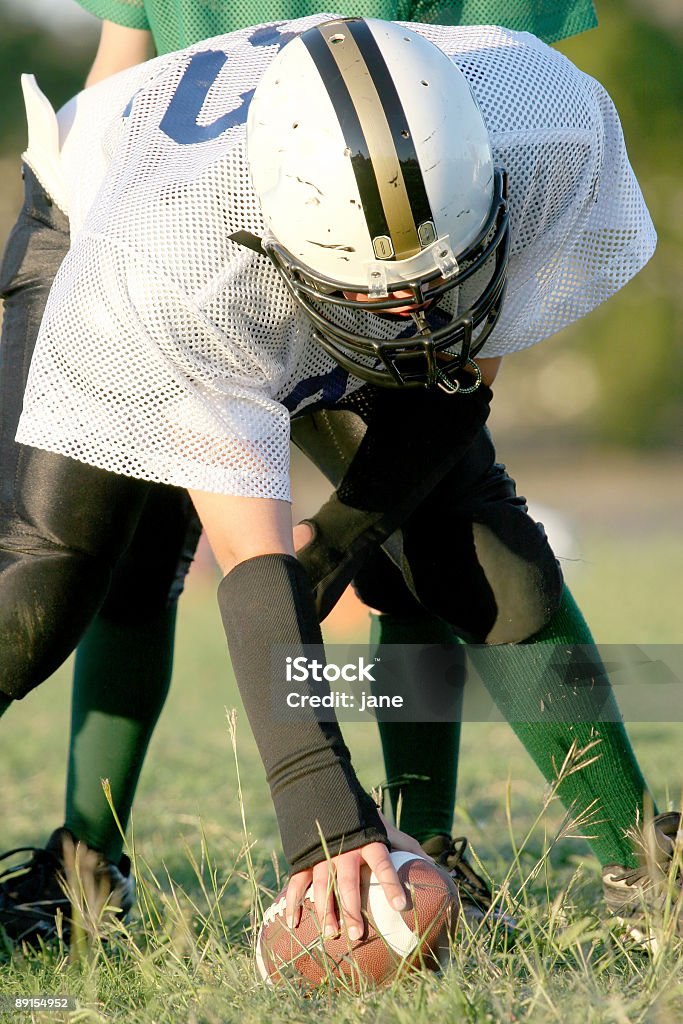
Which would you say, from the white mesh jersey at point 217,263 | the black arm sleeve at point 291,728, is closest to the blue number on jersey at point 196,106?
the white mesh jersey at point 217,263

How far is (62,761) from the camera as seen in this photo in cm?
522

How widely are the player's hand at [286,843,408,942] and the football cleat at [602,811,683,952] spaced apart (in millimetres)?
442

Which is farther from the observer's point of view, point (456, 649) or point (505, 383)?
point (505, 383)

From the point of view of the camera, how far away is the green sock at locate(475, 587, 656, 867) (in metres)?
2.41

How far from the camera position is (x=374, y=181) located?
198 centimetres

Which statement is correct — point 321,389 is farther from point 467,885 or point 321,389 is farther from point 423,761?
point 467,885

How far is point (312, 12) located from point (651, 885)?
199cm

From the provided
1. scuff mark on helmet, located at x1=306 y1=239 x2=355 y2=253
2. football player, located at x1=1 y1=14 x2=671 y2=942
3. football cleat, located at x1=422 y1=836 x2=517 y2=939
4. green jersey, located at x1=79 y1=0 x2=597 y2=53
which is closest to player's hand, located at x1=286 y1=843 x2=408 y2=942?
football player, located at x1=1 y1=14 x2=671 y2=942

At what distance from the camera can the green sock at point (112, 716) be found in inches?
109

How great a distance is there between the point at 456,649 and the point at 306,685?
860 millimetres

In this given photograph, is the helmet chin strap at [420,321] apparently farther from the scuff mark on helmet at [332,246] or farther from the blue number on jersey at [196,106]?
A: the blue number on jersey at [196,106]

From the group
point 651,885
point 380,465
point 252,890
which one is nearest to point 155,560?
point 380,465

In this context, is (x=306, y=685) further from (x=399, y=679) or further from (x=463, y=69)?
(x=463, y=69)

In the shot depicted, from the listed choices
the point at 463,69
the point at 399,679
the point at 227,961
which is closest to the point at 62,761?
the point at 399,679
